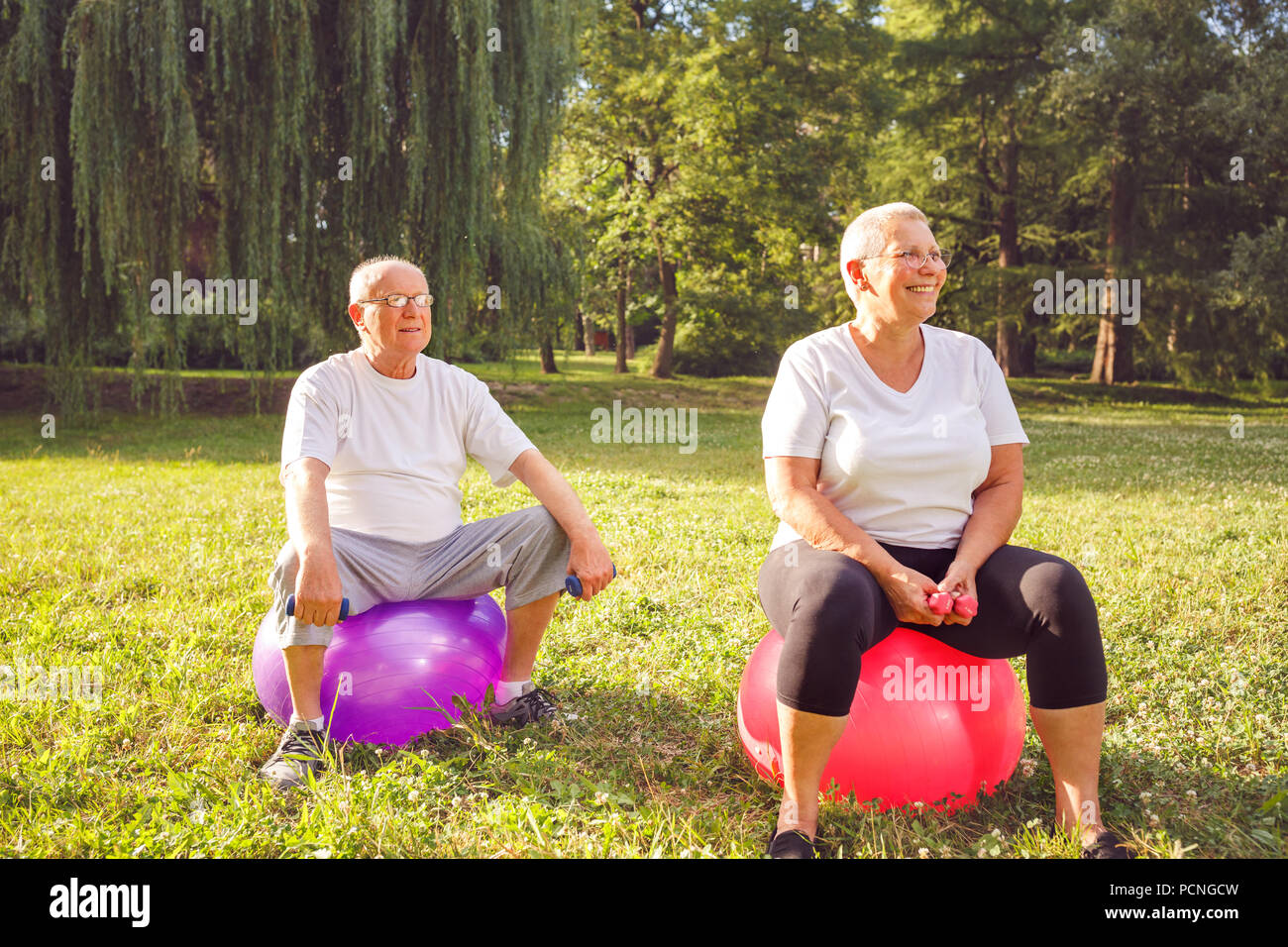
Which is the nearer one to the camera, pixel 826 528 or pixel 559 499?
pixel 826 528

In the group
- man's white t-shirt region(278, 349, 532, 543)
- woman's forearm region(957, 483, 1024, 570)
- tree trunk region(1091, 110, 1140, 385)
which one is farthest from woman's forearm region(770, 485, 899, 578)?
tree trunk region(1091, 110, 1140, 385)

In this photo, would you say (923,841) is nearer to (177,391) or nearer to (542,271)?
(177,391)

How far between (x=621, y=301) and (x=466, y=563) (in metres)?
22.6

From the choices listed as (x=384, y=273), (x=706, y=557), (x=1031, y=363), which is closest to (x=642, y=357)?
(x=1031, y=363)

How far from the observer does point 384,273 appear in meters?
3.35

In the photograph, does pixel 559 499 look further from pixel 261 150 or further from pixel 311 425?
pixel 261 150

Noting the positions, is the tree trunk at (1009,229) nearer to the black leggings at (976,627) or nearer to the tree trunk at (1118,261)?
the tree trunk at (1118,261)

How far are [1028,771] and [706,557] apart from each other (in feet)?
9.49

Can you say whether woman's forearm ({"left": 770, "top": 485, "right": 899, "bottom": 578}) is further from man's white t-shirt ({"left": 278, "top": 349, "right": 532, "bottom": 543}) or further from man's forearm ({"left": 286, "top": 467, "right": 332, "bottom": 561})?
man's forearm ({"left": 286, "top": 467, "right": 332, "bottom": 561})

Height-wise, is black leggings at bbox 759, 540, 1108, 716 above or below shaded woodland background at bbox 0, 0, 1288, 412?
below

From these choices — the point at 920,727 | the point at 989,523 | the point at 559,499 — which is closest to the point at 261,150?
the point at 559,499

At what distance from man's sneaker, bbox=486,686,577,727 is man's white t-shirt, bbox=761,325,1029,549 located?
3.74ft

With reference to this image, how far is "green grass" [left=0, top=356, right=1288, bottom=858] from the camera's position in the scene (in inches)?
104

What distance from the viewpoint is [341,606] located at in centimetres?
303
